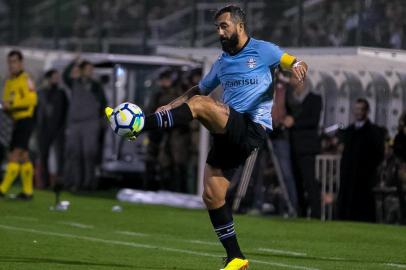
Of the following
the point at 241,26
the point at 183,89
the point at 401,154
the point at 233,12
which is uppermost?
the point at 233,12

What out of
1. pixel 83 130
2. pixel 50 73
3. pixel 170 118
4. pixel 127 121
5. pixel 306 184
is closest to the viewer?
pixel 127 121

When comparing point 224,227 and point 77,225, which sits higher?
point 224,227

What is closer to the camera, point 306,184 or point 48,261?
point 48,261

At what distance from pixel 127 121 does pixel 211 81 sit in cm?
162

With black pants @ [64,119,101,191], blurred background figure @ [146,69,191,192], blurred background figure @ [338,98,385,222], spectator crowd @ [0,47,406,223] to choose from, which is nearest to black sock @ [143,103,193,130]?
spectator crowd @ [0,47,406,223]

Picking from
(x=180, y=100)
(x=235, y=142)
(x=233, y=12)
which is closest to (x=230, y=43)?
(x=233, y=12)

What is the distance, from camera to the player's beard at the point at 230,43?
38.3ft

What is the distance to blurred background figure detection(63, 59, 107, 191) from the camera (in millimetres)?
25688

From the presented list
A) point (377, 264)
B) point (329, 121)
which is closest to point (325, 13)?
point (329, 121)

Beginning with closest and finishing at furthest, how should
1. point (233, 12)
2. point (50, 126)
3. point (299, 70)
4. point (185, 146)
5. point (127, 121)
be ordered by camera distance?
point (127, 121) < point (299, 70) < point (233, 12) < point (185, 146) < point (50, 126)

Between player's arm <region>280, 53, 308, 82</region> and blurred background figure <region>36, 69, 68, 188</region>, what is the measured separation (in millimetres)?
15126

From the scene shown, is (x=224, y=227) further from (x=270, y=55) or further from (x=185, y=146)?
(x=185, y=146)

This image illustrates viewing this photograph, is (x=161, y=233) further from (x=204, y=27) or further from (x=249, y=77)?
(x=204, y=27)

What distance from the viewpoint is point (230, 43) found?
11719mm
